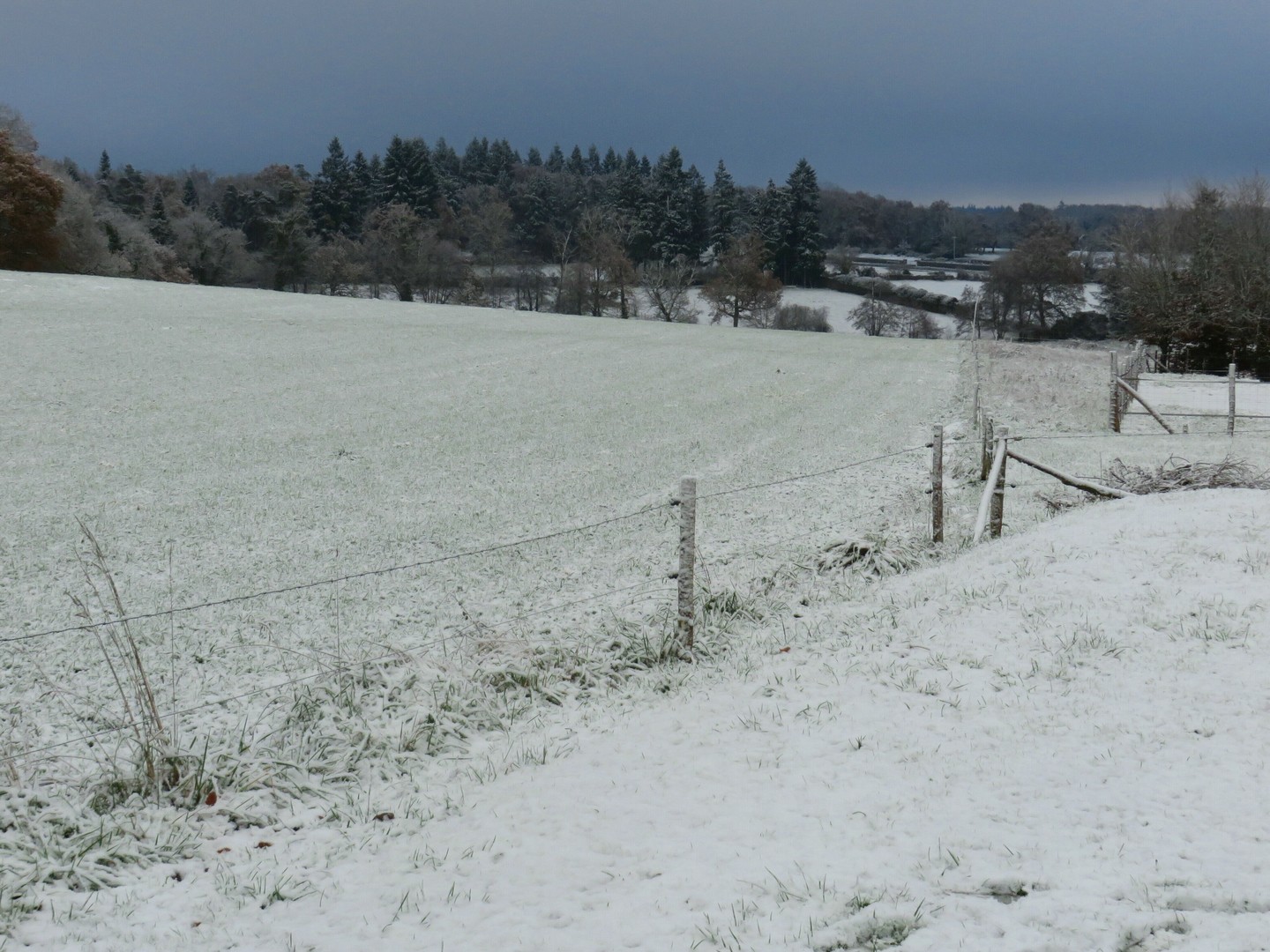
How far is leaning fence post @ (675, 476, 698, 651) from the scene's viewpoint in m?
8.83

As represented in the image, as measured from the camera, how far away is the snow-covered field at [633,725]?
4773 millimetres

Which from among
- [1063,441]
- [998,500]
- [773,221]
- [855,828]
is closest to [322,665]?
[855,828]

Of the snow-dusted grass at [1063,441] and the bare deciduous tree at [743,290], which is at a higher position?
the bare deciduous tree at [743,290]

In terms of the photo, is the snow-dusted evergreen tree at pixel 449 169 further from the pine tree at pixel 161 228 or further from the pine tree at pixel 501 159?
the pine tree at pixel 161 228

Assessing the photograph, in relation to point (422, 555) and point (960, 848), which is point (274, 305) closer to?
point (422, 555)

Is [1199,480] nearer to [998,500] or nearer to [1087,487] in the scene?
[1087,487]

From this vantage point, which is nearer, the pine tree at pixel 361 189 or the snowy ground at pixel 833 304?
the snowy ground at pixel 833 304

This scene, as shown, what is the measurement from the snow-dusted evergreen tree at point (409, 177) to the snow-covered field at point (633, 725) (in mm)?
99288

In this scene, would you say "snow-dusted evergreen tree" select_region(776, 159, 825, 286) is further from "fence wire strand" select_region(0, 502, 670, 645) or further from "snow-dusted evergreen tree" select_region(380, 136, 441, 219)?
"fence wire strand" select_region(0, 502, 670, 645)

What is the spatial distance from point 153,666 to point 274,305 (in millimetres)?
42542

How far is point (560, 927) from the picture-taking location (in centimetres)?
474

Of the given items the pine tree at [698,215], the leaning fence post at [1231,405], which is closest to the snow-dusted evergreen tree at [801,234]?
the pine tree at [698,215]

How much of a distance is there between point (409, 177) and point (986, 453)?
349 ft

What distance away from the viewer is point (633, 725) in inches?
284
